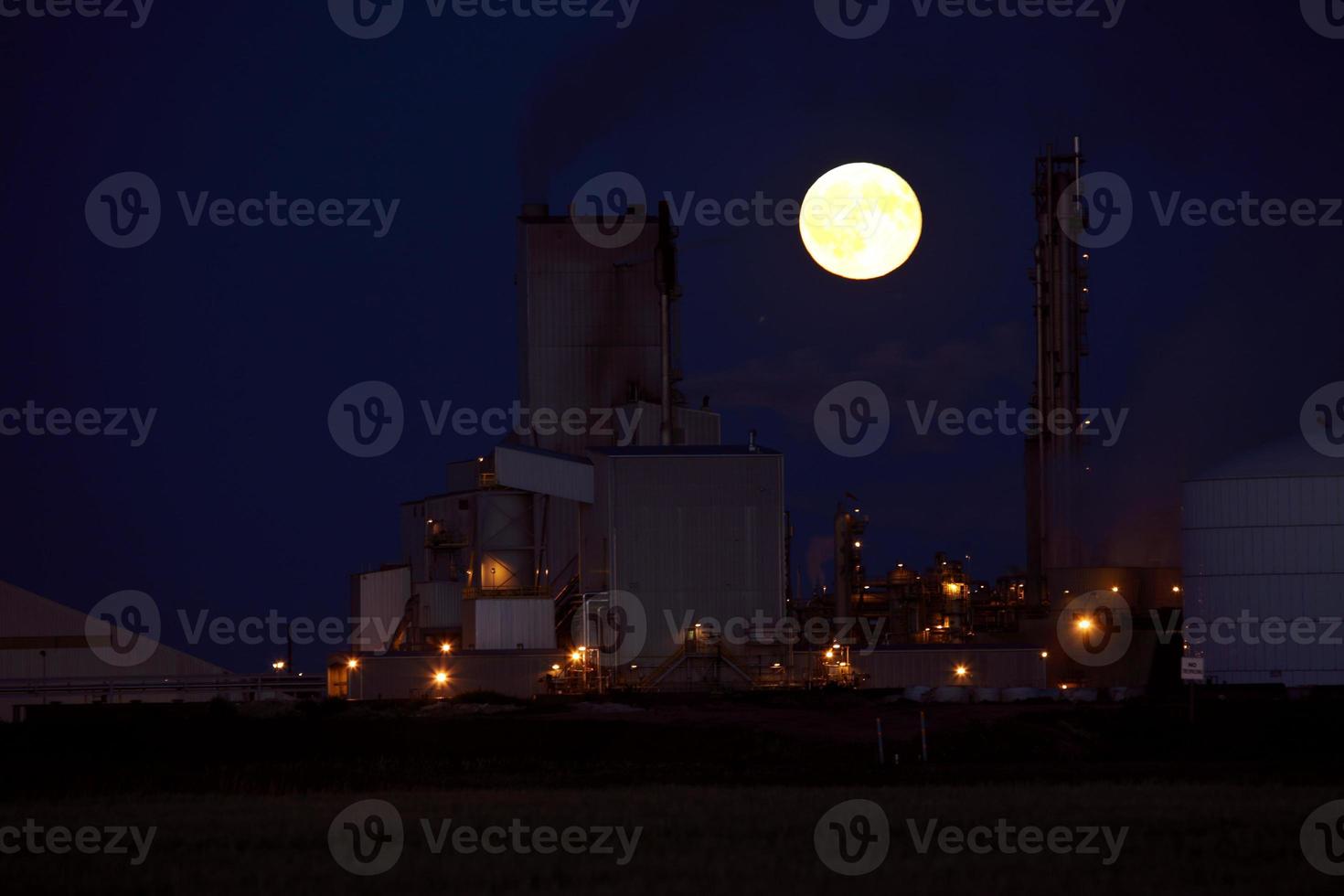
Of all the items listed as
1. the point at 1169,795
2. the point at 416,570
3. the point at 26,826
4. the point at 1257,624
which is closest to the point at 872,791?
the point at 1169,795

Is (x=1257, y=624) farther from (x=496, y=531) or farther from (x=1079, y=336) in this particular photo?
(x=496, y=531)

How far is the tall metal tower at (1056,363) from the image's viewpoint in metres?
58.4

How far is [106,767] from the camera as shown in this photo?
90.0 ft

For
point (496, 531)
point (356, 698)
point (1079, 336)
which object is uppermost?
point (1079, 336)

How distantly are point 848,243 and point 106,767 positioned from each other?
29.6 m

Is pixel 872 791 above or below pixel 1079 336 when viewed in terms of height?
below
